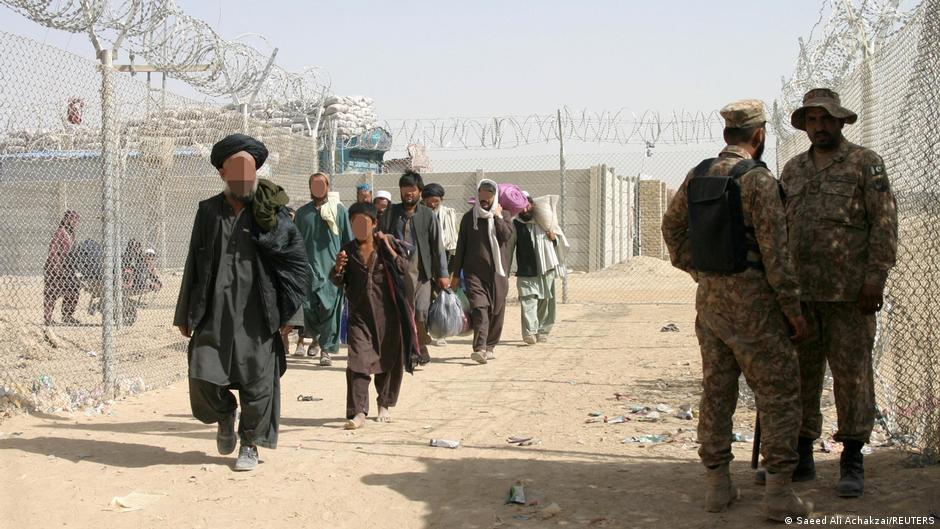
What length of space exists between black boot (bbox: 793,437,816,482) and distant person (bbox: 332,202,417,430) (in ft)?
9.40

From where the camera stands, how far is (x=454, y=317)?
9.45m

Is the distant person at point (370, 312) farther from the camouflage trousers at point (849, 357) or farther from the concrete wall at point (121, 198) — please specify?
the camouflage trousers at point (849, 357)

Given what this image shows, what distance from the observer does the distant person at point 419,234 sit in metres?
9.84

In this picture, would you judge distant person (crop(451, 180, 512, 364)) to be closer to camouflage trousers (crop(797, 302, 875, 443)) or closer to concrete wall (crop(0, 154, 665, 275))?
concrete wall (crop(0, 154, 665, 275))

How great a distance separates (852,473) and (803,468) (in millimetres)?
340

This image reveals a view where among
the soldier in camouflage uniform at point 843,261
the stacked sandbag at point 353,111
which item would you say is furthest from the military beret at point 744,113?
the stacked sandbag at point 353,111

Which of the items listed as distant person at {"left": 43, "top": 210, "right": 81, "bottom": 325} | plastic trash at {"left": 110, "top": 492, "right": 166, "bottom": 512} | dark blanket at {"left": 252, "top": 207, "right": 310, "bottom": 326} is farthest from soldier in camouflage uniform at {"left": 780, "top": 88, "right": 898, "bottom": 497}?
distant person at {"left": 43, "top": 210, "right": 81, "bottom": 325}

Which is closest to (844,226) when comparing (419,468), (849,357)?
(849,357)

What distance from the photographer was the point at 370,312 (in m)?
6.98

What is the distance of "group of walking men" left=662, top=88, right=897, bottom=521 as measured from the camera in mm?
4359

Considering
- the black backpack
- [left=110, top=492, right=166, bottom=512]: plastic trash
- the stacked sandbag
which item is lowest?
[left=110, top=492, right=166, bottom=512]: plastic trash

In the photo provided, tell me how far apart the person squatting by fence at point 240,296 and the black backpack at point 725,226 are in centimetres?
241

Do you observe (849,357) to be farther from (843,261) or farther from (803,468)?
(803,468)

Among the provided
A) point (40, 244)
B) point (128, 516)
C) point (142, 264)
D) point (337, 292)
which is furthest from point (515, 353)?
Result: point (128, 516)
